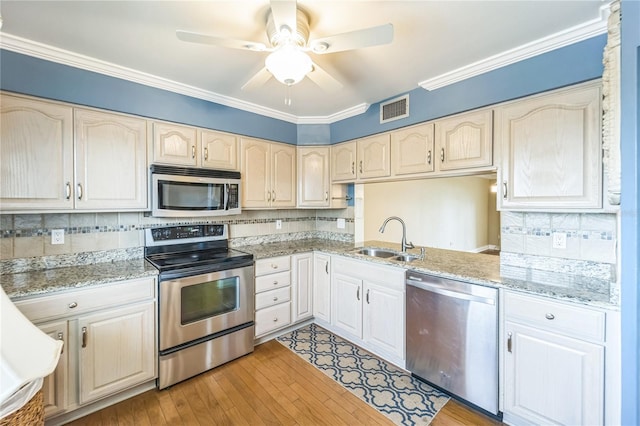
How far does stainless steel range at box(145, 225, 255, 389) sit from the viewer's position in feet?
6.66

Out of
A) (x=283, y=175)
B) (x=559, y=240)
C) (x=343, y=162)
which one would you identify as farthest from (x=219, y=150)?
(x=559, y=240)

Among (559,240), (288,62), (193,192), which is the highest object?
(288,62)

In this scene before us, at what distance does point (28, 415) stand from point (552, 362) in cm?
255

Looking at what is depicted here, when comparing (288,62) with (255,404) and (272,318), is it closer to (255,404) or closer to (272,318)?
(255,404)

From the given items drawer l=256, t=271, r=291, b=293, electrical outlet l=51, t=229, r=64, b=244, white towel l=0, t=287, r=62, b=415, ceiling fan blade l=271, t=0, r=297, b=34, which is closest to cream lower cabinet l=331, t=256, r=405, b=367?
drawer l=256, t=271, r=291, b=293

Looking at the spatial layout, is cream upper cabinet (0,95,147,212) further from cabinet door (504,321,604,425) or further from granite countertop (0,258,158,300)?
cabinet door (504,321,604,425)

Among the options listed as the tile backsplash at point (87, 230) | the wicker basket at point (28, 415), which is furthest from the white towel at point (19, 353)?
the tile backsplash at point (87, 230)

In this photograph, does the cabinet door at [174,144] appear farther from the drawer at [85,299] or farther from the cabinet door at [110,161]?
the drawer at [85,299]

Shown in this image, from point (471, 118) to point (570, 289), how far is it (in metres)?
1.32

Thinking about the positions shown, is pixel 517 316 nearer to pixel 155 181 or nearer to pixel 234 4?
pixel 234 4

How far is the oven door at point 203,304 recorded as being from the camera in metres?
2.03

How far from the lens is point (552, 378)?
1518mm

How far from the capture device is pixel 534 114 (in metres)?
1.79

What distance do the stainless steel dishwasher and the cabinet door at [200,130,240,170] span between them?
2008mm
